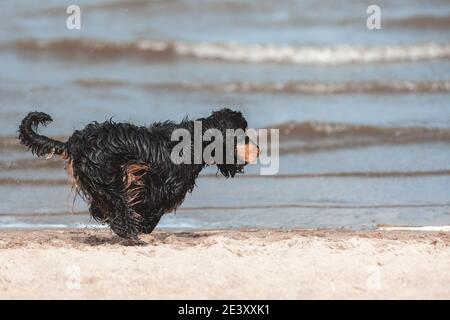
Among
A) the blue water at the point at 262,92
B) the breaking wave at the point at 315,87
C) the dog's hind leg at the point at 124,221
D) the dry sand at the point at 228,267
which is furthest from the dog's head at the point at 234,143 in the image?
the breaking wave at the point at 315,87

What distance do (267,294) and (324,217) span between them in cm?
266

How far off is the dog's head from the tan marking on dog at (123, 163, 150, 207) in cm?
63

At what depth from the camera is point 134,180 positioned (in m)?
7.43

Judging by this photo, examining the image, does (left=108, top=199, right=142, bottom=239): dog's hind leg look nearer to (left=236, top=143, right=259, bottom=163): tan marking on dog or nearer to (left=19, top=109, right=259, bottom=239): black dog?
(left=19, top=109, right=259, bottom=239): black dog

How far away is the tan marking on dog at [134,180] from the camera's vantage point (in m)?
7.38

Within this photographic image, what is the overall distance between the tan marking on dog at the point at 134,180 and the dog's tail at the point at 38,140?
0.46 meters

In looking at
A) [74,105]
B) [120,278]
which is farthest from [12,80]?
[120,278]

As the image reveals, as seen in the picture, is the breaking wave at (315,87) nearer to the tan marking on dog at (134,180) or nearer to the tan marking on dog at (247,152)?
the tan marking on dog at (247,152)

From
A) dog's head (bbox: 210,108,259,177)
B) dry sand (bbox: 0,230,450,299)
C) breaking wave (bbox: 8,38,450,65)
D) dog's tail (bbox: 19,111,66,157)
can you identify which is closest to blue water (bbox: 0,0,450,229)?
breaking wave (bbox: 8,38,450,65)

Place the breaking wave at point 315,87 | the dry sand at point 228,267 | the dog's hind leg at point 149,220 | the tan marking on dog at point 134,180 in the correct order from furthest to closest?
the breaking wave at point 315,87, the dog's hind leg at point 149,220, the tan marking on dog at point 134,180, the dry sand at point 228,267

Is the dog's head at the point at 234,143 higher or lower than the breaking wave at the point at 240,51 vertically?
lower

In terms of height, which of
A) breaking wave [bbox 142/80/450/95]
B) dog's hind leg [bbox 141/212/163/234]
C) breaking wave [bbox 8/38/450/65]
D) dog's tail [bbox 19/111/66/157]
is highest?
breaking wave [bbox 8/38/450/65]

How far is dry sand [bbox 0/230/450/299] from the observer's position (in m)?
6.47
